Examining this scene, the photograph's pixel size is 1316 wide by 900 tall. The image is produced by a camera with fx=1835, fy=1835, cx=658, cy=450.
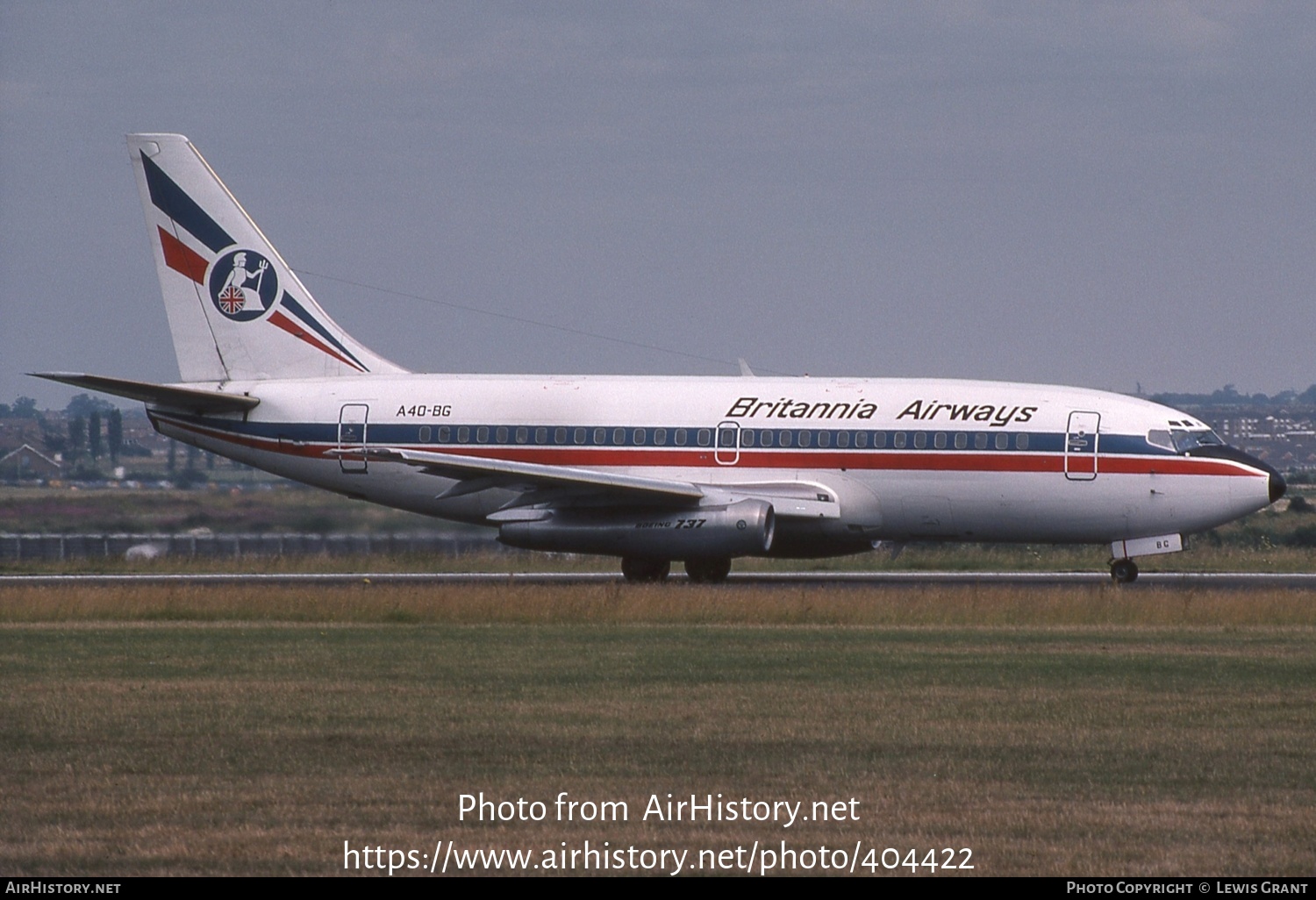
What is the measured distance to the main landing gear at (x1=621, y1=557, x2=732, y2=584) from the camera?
112 ft

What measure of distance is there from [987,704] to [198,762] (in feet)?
21.7

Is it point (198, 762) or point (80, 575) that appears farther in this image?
point (80, 575)

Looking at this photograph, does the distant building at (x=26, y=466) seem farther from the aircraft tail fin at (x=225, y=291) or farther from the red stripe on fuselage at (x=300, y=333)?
the red stripe on fuselage at (x=300, y=333)

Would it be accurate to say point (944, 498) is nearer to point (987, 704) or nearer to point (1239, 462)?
point (1239, 462)

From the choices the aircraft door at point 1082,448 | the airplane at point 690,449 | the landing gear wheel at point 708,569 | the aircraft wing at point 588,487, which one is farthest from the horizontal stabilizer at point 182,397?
the aircraft door at point 1082,448

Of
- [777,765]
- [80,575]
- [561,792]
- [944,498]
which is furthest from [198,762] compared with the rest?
[80,575]

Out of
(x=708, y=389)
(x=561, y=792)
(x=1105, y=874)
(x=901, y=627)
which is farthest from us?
(x=708, y=389)

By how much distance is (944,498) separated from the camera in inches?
1248

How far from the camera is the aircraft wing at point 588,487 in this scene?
31.1 m

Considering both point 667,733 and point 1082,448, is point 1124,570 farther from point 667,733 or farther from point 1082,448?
point 667,733

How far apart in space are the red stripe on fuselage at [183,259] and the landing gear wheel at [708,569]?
11.6 meters

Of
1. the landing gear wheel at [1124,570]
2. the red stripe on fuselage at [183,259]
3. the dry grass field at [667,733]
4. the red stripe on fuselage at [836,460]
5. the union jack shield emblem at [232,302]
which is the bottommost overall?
the dry grass field at [667,733]

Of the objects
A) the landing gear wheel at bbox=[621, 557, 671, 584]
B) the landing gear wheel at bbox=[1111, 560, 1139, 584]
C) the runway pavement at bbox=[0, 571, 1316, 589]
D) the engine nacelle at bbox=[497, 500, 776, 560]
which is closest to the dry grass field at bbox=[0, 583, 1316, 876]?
the engine nacelle at bbox=[497, 500, 776, 560]

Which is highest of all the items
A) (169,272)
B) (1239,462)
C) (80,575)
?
(169,272)
